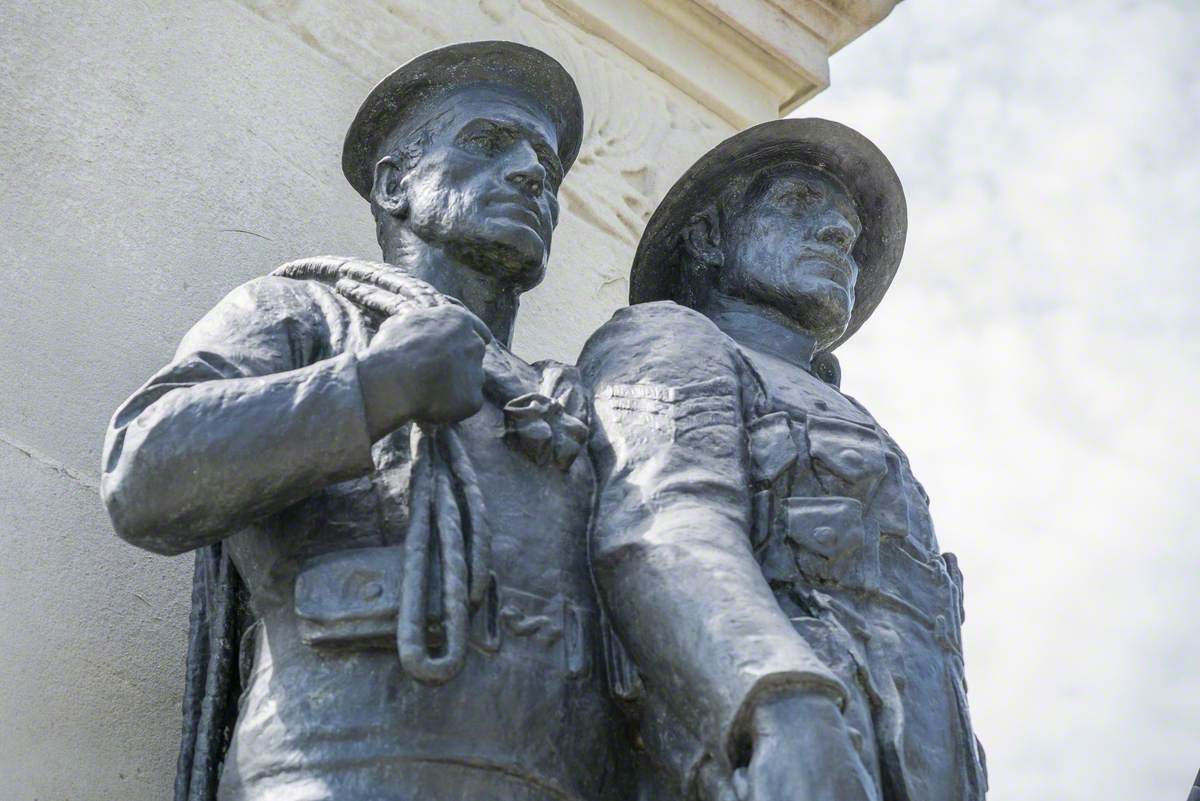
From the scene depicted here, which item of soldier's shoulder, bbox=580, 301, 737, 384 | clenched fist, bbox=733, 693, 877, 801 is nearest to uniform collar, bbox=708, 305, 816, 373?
soldier's shoulder, bbox=580, 301, 737, 384

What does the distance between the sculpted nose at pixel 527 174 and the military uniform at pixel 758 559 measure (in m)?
0.34

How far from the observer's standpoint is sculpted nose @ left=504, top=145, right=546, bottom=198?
5.15 meters

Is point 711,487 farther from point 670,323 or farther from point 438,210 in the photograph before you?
point 438,210

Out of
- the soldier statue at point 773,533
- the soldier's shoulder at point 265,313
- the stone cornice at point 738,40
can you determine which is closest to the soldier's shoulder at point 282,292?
the soldier's shoulder at point 265,313

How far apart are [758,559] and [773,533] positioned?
72 millimetres

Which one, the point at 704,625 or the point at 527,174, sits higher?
the point at 527,174

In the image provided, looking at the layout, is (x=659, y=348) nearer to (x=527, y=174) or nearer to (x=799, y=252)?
(x=527, y=174)

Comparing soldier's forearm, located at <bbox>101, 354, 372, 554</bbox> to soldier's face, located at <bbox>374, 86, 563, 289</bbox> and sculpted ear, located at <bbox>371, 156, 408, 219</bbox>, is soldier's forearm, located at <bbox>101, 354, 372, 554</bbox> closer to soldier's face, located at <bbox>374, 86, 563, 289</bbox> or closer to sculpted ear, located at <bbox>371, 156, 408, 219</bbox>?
soldier's face, located at <bbox>374, 86, 563, 289</bbox>

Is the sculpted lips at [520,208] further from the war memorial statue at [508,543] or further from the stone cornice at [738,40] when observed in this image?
the stone cornice at [738,40]

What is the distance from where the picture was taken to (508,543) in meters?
4.47

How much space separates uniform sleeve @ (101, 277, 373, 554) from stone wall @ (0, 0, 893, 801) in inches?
29.4

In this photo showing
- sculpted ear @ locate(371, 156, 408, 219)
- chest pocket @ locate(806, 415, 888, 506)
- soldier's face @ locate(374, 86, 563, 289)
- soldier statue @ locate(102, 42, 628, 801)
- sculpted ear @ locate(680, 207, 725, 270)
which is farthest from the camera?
sculpted ear @ locate(680, 207, 725, 270)

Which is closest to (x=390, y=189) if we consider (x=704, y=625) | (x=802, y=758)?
(x=704, y=625)

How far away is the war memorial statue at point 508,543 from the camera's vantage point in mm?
4168
